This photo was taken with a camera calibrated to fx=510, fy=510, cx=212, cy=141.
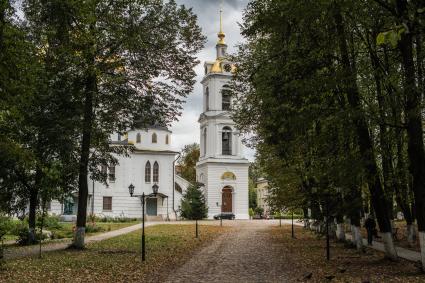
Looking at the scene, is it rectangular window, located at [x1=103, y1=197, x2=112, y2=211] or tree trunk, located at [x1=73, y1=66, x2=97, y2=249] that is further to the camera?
rectangular window, located at [x1=103, y1=197, x2=112, y2=211]

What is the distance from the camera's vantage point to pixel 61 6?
49.5 ft

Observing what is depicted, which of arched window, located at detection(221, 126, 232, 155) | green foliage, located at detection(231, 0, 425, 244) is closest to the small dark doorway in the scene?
arched window, located at detection(221, 126, 232, 155)

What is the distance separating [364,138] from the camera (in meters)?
15.6

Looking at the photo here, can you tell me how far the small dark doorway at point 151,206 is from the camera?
58331 mm

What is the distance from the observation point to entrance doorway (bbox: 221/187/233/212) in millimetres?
62812

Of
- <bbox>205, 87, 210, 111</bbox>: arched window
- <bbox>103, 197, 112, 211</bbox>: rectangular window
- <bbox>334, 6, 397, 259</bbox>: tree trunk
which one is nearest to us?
<bbox>334, 6, 397, 259</bbox>: tree trunk

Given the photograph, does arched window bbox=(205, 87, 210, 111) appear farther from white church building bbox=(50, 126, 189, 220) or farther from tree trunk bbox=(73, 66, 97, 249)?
tree trunk bbox=(73, 66, 97, 249)

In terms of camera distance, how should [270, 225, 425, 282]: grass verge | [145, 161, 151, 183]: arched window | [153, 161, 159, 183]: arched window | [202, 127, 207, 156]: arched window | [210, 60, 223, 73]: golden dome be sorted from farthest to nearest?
1. [202, 127, 207, 156]: arched window
2. [210, 60, 223, 73]: golden dome
3. [153, 161, 159, 183]: arched window
4. [145, 161, 151, 183]: arched window
5. [270, 225, 425, 282]: grass verge

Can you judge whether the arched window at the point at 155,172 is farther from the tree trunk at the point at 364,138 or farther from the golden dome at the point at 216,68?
the tree trunk at the point at 364,138

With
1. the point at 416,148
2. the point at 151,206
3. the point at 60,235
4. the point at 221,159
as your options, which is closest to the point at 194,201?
the point at 151,206

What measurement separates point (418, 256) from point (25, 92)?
576 inches

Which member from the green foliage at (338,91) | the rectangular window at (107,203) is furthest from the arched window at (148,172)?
the green foliage at (338,91)

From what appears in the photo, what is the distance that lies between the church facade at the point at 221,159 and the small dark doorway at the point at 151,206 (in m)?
6.82

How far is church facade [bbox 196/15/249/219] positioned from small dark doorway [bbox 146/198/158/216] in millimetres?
6821
